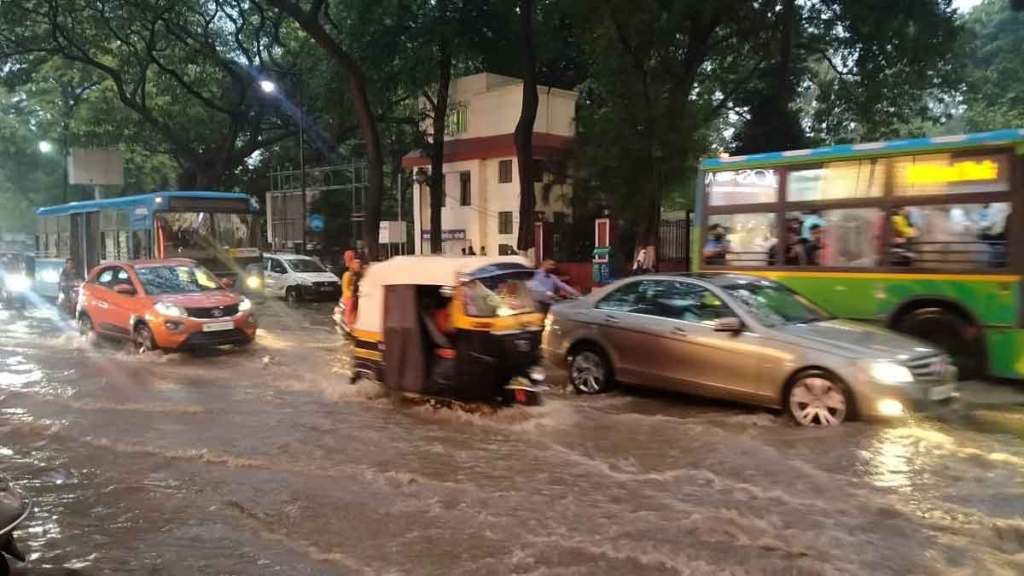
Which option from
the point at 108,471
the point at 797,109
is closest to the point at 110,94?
the point at 797,109

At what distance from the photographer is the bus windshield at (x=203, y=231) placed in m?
18.1

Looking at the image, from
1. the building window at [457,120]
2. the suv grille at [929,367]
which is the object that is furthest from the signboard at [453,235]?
the suv grille at [929,367]

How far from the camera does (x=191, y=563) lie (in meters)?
4.70

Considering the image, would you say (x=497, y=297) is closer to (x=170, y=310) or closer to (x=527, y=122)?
(x=170, y=310)

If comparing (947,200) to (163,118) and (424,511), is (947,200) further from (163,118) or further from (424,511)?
(163,118)

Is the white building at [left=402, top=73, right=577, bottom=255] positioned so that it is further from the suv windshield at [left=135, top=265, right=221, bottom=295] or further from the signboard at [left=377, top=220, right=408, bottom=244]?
the suv windshield at [left=135, top=265, right=221, bottom=295]

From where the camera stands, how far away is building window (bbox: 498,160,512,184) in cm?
2748

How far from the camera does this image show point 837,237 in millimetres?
10383

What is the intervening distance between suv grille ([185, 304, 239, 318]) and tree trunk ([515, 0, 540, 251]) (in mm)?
9674

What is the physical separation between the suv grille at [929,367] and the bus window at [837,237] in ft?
8.99

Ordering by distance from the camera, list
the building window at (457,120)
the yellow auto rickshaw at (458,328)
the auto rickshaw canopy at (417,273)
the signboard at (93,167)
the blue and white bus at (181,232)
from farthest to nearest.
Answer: the signboard at (93,167), the building window at (457,120), the blue and white bus at (181,232), the auto rickshaw canopy at (417,273), the yellow auto rickshaw at (458,328)

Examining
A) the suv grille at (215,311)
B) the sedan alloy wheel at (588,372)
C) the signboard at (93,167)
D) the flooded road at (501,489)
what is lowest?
the flooded road at (501,489)

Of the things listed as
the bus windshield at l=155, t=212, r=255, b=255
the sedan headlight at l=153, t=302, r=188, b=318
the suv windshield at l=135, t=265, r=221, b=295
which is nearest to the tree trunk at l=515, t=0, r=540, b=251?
the bus windshield at l=155, t=212, r=255, b=255

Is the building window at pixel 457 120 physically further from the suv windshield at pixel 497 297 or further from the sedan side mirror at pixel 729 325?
the sedan side mirror at pixel 729 325
